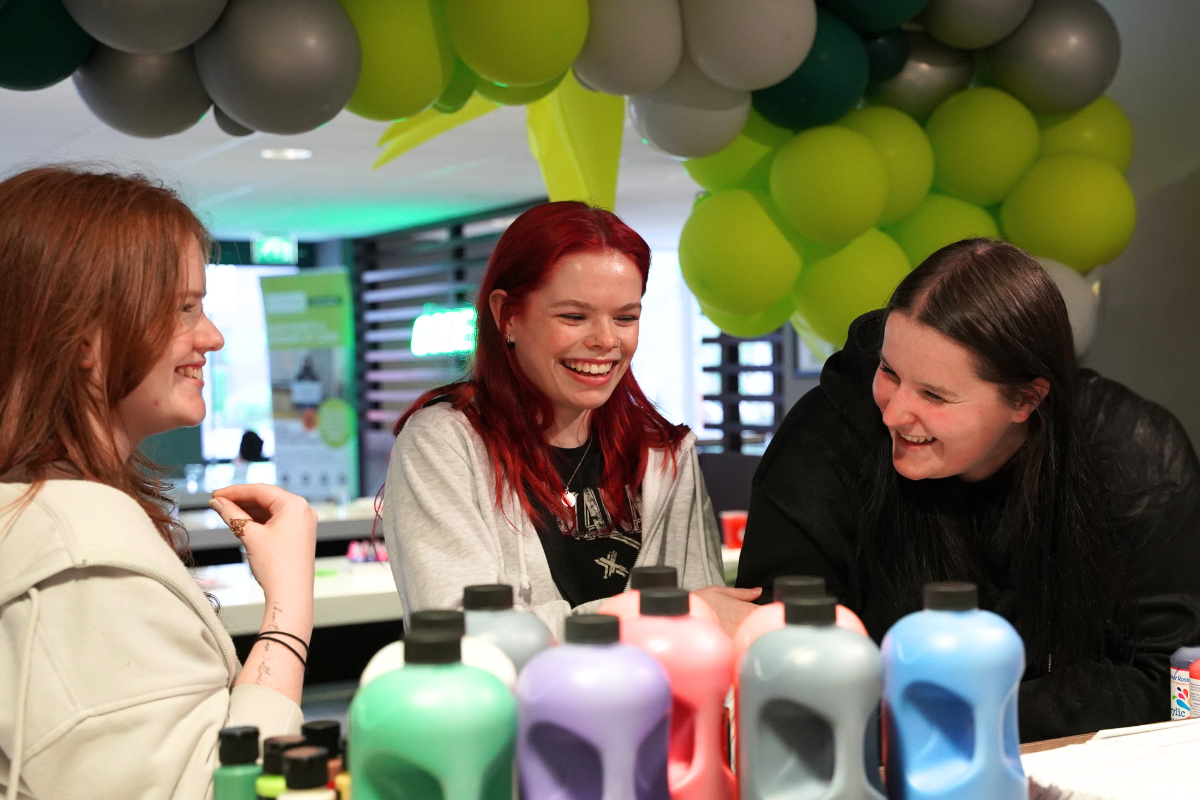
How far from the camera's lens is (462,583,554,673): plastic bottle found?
2.93 ft

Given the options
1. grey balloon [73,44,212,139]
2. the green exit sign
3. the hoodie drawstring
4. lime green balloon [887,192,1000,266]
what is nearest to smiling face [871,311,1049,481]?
the hoodie drawstring

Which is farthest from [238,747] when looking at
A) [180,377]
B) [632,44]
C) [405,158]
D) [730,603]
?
[405,158]

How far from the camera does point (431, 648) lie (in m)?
0.77

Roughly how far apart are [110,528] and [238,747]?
295mm

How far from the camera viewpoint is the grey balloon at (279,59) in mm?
2311

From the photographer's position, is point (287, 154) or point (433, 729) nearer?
point (433, 729)

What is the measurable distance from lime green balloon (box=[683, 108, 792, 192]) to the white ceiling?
115 centimetres

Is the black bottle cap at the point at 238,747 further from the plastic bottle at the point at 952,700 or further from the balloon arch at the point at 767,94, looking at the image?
the balloon arch at the point at 767,94

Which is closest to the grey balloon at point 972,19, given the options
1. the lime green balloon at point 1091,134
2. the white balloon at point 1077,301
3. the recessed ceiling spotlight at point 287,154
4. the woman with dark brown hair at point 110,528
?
the lime green balloon at point 1091,134

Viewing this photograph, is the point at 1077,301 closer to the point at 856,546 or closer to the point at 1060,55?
the point at 1060,55

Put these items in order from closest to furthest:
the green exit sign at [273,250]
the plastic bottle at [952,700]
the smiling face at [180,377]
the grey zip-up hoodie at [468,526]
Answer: the plastic bottle at [952,700] → the smiling face at [180,377] → the grey zip-up hoodie at [468,526] → the green exit sign at [273,250]

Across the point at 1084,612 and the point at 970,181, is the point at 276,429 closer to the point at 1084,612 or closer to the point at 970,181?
the point at 970,181

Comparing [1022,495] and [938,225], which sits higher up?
[938,225]

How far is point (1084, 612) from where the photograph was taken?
1623 mm
